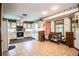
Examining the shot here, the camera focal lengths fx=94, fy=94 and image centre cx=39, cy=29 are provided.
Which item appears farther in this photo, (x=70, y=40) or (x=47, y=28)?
(x=47, y=28)

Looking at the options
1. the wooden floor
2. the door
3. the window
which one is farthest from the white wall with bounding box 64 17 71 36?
the door

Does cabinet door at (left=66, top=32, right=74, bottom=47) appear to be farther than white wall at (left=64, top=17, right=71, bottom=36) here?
No

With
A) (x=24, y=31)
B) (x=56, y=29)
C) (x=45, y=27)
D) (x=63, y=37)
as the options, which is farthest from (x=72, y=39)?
(x=24, y=31)

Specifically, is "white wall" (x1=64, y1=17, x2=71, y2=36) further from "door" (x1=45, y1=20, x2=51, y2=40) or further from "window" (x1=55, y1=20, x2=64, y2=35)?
"door" (x1=45, y1=20, x2=51, y2=40)

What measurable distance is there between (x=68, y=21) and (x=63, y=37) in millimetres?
1167

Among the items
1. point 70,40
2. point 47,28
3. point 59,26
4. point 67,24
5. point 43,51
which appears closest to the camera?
point 43,51

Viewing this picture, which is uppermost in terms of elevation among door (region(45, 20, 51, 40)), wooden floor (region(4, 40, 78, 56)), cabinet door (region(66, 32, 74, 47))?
door (region(45, 20, 51, 40))

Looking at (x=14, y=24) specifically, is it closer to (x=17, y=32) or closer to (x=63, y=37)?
(x=17, y=32)

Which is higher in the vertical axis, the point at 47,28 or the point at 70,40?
the point at 47,28

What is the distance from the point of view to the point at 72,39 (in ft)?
17.5

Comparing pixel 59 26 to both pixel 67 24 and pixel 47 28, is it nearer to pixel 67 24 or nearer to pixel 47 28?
pixel 67 24

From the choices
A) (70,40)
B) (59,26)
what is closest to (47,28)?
(59,26)

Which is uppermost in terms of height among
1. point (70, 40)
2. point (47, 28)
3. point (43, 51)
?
point (47, 28)

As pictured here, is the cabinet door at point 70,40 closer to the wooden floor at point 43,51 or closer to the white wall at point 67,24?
the wooden floor at point 43,51
